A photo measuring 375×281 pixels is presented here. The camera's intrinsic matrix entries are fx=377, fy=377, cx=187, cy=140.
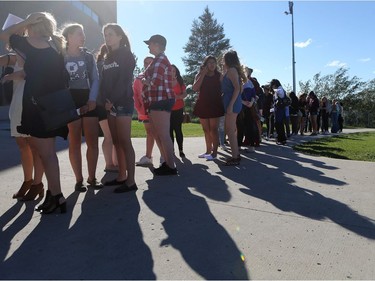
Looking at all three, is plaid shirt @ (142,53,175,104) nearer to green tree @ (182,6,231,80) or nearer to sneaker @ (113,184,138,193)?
sneaker @ (113,184,138,193)

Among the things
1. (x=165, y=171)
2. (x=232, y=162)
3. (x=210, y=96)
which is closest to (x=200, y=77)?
(x=210, y=96)

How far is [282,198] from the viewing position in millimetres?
4086

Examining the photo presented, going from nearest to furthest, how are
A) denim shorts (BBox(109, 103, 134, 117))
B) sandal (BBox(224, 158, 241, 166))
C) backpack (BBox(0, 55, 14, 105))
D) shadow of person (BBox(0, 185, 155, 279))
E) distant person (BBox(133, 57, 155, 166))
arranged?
shadow of person (BBox(0, 185, 155, 279)) → backpack (BBox(0, 55, 14, 105)) → denim shorts (BBox(109, 103, 134, 117)) → sandal (BBox(224, 158, 241, 166)) → distant person (BBox(133, 57, 155, 166))

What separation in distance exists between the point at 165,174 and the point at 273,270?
301 centimetres

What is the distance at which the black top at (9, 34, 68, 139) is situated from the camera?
3.44m

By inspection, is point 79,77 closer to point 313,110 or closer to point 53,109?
point 53,109

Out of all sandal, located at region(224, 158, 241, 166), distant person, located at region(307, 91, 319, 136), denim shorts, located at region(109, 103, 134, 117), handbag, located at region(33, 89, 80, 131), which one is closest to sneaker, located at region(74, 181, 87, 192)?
denim shorts, located at region(109, 103, 134, 117)

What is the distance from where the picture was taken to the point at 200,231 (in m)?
3.09

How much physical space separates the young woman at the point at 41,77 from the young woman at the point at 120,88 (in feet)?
2.49

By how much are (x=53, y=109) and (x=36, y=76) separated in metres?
0.34

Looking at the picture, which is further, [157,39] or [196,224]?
[157,39]

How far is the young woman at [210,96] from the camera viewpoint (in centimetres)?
661

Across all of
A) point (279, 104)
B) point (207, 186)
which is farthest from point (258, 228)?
point (279, 104)

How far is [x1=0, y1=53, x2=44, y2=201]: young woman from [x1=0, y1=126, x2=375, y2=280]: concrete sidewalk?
9.3 inches
